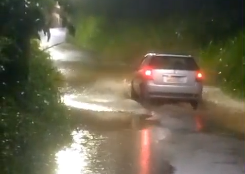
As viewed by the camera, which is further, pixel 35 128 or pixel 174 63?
pixel 174 63

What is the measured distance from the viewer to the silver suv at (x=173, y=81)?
63.3ft

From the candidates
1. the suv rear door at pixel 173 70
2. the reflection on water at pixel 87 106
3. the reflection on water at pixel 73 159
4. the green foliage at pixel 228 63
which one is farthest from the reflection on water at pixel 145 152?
the green foliage at pixel 228 63

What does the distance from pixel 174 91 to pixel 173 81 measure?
280mm

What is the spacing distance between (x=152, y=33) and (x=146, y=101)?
19.4 m

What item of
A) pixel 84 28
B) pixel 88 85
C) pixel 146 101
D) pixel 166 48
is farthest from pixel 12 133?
pixel 84 28

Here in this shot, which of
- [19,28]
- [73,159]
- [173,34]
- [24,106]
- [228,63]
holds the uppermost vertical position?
[19,28]

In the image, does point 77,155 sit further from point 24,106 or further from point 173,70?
point 173,70

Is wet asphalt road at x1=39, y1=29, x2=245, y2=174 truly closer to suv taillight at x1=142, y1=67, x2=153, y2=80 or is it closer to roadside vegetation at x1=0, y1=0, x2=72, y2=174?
roadside vegetation at x1=0, y1=0, x2=72, y2=174

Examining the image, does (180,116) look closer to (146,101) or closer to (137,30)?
(146,101)

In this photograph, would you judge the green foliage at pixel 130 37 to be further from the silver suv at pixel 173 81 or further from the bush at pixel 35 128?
the bush at pixel 35 128

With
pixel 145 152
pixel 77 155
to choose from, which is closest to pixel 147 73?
pixel 145 152

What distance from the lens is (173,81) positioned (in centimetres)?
1933

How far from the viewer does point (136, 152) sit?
41.5ft

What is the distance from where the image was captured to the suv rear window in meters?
19.6
